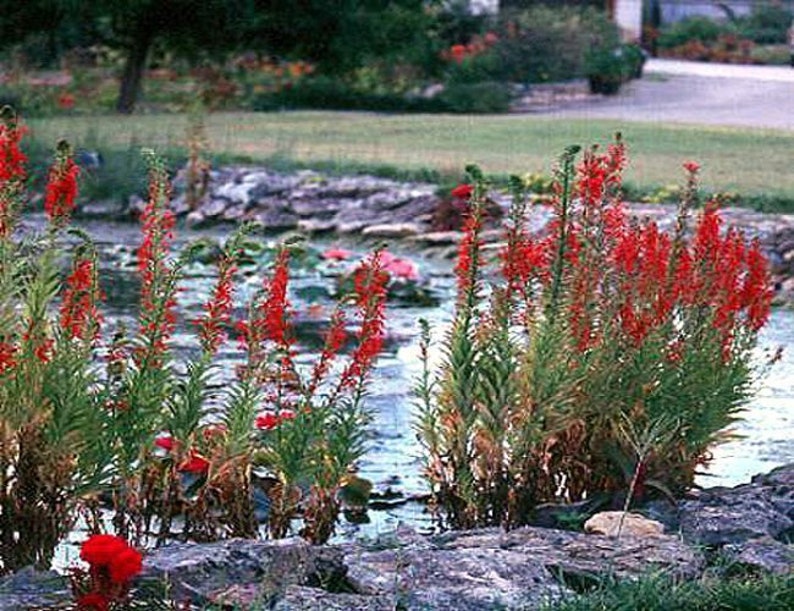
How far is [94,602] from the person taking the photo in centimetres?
409

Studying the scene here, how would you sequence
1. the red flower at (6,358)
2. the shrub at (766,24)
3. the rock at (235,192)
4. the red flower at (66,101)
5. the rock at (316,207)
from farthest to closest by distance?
the shrub at (766,24)
the red flower at (66,101)
the rock at (235,192)
the rock at (316,207)
the red flower at (6,358)

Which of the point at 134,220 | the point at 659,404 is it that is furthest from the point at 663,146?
the point at 659,404

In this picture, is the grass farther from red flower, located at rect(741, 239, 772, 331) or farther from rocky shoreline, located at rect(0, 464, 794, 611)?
red flower, located at rect(741, 239, 772, 331)

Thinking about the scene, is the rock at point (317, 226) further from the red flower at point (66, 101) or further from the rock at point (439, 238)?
the red flower at point (66, 101)

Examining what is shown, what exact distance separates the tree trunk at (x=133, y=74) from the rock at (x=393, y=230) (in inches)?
394

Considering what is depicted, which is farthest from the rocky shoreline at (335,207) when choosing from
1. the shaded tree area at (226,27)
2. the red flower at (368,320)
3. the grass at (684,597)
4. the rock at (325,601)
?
the rock at (325,601)

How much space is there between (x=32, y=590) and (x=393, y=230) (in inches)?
384

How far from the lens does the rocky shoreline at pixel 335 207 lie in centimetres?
1391

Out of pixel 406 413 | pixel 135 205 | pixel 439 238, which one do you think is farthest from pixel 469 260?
pixel 135 205

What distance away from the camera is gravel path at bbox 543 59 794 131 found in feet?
78.1

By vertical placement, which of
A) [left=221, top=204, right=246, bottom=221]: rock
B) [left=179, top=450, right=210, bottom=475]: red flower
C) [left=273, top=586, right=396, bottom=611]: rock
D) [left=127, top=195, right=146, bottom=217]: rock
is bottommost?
[left=221, top=204, right=246, bottom=221]: rock

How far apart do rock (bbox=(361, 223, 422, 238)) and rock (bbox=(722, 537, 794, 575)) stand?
356 inches

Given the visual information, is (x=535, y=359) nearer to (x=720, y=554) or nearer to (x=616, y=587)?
(x=720, y=554)

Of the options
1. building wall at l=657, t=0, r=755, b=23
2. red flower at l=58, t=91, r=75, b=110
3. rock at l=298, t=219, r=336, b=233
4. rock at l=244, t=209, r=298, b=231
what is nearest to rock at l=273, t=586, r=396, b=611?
rock at l=298, t=219, r=336, b=233
